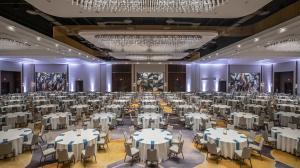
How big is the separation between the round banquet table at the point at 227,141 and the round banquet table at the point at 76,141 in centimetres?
461

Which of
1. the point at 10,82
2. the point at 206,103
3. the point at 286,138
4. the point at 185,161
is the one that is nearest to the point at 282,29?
the point at 286,138

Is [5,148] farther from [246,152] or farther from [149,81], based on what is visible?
[149,81]

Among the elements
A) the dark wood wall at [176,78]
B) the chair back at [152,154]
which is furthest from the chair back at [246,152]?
the dark wood wall at [176,78]

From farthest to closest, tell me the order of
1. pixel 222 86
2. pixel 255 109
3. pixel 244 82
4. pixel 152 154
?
pixel 244 82, pixel 222 86, pixel 255 109, pixel 152 154

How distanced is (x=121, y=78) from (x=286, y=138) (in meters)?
28.3

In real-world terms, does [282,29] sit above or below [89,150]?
above

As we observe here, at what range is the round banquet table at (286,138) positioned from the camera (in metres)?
8.95

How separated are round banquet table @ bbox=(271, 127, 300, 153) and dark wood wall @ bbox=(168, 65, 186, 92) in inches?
1018

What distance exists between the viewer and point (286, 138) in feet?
30.1

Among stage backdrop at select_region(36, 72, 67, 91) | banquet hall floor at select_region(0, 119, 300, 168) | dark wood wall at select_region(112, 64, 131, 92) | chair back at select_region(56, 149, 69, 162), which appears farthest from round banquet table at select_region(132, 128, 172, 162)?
stage backdrop at select_region(36, 72, 67, 91)

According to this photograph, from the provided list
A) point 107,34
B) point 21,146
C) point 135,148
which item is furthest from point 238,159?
point 21,146

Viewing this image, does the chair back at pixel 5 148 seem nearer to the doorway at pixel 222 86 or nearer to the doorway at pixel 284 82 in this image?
the doorway at pixel 222 86

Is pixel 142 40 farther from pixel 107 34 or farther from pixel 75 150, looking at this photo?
pixel 75 150

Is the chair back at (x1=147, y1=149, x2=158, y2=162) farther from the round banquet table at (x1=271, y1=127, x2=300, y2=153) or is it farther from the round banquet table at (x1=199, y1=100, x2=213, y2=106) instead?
the round banquet table at (x1=199, y1=100, x2=213, y2=106)
